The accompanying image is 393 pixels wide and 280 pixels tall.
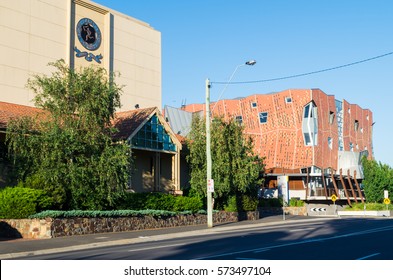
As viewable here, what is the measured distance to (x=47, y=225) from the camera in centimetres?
2377

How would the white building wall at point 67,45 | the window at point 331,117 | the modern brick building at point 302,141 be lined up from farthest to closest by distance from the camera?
the window at point 331,117 < the modern brick building at point 302,141 < the white building wall at point 67,45

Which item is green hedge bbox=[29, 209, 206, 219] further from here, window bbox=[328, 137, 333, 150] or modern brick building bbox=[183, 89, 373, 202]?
window bbox=[328, 137, 333, 150]

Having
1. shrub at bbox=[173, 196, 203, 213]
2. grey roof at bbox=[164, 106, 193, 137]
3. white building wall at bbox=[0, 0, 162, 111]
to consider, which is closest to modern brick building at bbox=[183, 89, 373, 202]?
grey roof at bbox=[164, 106, 193, 137]

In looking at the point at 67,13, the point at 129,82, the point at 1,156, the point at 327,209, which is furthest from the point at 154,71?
the point at 327,209

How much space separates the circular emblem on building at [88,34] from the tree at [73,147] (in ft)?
57.6

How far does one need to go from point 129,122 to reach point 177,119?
25.0m

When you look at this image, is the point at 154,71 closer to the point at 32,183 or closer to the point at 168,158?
the point at 168,158

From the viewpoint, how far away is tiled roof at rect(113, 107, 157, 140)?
1340 inches

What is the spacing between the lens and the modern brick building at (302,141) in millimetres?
69688

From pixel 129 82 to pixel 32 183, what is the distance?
2477 centimetres

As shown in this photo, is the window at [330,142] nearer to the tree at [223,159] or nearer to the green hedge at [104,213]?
the tree at [223,159]

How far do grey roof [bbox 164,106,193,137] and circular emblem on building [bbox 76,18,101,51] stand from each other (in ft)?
47.7

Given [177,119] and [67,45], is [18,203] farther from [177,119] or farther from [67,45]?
[177,119]

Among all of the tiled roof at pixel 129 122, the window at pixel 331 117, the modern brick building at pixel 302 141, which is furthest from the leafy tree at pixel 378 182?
the tiled roof at pixel 129 122
